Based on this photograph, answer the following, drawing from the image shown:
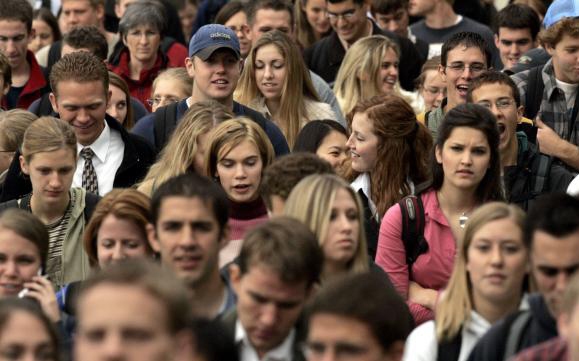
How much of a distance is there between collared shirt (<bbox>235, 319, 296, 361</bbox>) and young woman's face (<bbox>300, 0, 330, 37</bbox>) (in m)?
9.22

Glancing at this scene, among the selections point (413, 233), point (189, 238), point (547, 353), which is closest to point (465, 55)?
point (413, 233)

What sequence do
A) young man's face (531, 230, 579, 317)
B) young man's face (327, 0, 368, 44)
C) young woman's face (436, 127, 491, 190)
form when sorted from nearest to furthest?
young man's face (531, 230, 579, 317)
young woman's face (436, 127, 491, 190)
young man's face (327, 0, 368, 44)

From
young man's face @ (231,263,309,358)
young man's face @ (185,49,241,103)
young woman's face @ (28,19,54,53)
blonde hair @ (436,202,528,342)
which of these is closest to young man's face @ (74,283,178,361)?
young man's face @ (231,263,309,358)

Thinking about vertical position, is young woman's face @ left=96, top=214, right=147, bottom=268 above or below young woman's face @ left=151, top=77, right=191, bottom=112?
below

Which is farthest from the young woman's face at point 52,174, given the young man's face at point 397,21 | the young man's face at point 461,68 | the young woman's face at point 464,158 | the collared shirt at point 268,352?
the young man's face at point 397,21

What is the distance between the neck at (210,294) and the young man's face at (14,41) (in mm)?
6727

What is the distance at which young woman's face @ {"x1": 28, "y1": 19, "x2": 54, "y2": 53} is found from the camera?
710 inches

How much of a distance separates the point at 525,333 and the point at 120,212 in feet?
8.33

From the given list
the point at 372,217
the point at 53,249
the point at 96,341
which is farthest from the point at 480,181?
the point at 96,341

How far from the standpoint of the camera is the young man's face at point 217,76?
489 inches

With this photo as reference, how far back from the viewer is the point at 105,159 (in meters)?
11.9

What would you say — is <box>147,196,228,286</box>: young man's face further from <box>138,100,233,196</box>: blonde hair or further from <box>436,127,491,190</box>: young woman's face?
<box>436,127,491,190</box>: young woman's face

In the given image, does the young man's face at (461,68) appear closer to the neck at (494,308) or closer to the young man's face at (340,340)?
the neck at (494,308)

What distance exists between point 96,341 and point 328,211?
2.50 meters
